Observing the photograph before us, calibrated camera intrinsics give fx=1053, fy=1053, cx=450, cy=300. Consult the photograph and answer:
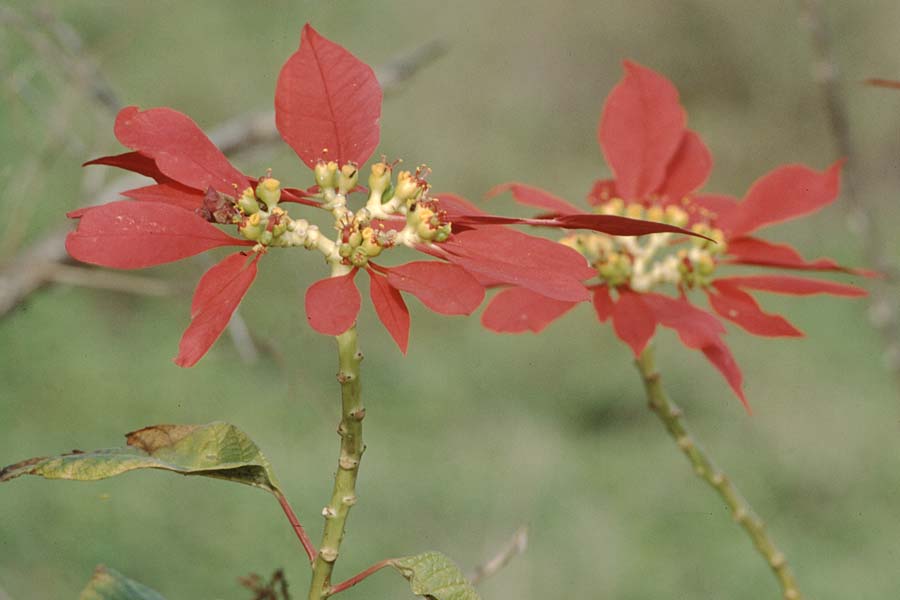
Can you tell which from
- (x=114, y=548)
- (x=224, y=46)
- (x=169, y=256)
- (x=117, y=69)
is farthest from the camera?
(x=224, y=46)

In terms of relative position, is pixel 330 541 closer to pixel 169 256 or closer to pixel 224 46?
pixel 169 256

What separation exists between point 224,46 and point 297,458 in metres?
1.30

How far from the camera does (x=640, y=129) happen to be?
2.22 feet

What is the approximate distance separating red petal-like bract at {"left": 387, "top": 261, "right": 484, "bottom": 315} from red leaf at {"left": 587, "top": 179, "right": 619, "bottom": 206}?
12.0 inches

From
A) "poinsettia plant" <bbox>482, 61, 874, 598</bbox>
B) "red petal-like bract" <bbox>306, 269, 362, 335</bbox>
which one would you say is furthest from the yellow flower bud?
"red petal-like bract" <bbox>306, 269, 362, 335</bbox>

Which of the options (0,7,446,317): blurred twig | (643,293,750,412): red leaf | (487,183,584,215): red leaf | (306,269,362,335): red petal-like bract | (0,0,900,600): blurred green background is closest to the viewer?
(306,269,362,335): red petal-like bract

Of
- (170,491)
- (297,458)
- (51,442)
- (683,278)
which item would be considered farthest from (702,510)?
(683,278)

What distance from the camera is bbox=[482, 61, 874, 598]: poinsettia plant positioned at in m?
0.59

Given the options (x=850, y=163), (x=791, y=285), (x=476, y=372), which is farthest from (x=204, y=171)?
(x=476, y=372)

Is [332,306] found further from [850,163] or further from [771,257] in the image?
[850,163]

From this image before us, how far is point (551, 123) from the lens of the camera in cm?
293

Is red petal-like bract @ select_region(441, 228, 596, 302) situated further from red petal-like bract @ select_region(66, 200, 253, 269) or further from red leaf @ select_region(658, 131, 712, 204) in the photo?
red leaf @ select_region(658, 131, 712, 204)

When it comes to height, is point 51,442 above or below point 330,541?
above

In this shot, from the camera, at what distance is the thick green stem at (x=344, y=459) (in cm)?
44
